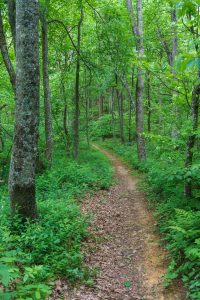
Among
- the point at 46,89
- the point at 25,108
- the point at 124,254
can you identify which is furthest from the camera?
the point at 46,89

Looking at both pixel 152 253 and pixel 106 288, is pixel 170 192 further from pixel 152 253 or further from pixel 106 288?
pixel 106 288

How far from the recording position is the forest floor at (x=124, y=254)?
5273 millimetres

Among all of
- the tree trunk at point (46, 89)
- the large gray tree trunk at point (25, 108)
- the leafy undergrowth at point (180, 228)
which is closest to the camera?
the leafy undergrowth at point (180, 228)

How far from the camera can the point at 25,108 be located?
6066 millimetres

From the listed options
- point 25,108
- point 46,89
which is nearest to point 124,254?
point 25,108

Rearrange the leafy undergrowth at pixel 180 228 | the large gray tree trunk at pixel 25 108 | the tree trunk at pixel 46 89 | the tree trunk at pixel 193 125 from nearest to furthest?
the leafy undergrowth at pixel 180 228 → the large gray tree trunk at pixel 25 108 → the tree trunk at pixel 193 125 → the tree trunk at pixel 46 89

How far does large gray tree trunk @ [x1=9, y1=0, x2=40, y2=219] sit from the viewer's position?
5902 mm

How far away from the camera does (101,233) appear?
25.9 feet

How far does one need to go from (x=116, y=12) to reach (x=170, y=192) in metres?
14.1

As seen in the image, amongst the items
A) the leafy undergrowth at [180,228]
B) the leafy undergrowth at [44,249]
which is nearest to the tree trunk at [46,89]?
the leafy undergrowth at [44,249]

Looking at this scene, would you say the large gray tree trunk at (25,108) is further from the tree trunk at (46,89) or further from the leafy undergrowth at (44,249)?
the tree trunk at (46,89)

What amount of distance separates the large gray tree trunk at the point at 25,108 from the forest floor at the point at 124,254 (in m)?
2.00

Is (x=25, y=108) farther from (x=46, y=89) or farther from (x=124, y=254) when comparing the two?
(x=46, y=89)

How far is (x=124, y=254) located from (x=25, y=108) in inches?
164
